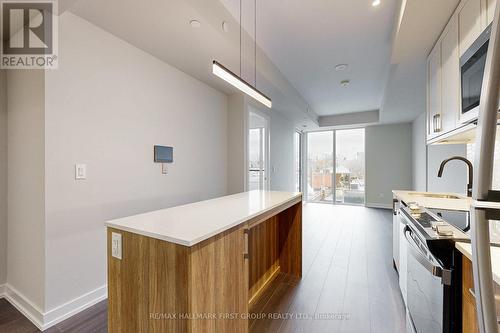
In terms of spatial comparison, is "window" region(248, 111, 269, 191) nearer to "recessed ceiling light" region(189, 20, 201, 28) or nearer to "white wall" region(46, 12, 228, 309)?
"white wall" region(46, 12, 228, 309)

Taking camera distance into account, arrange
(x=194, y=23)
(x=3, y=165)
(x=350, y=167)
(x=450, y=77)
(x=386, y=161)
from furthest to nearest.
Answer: (x=350, y=167) → (x=386, y=161) → (x=3, y=165) → (x=194, y=23) → (x=450, y=77)

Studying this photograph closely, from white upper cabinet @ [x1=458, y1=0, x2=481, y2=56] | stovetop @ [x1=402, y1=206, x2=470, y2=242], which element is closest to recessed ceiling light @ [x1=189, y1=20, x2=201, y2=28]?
white upper cabinet @ [x1=458, y1=0, x2=481, y2=56]

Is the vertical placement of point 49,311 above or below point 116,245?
below

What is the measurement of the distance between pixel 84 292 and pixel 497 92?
289 centimetres

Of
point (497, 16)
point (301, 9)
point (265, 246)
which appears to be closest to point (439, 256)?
point (497, 16)

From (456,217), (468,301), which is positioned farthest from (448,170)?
(468,301)

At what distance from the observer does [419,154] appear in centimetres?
539

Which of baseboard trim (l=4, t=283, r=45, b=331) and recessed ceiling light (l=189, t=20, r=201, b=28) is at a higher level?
recessed ceiling light (l=189, t=20, r=201, b=28)

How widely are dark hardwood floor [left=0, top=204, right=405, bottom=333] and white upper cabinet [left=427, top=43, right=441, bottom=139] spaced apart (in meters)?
1.64

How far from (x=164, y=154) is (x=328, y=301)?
2410mm

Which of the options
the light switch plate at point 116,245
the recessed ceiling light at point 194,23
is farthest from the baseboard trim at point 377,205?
the light switch plate at point 116,245

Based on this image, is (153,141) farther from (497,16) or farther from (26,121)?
(497,16)

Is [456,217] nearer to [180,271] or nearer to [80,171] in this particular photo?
[180,271]

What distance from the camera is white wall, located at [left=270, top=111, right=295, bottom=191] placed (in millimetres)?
5207
